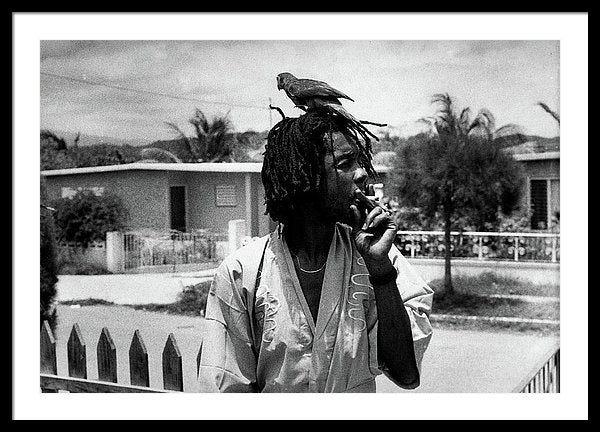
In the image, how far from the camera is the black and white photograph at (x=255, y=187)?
3.83 meters

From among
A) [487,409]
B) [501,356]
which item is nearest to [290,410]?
[487,409]

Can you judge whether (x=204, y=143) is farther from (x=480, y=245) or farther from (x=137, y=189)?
(x=480, y=245)

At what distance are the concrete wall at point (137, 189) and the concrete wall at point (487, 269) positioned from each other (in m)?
1.31

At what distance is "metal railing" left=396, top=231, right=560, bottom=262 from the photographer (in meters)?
4.31

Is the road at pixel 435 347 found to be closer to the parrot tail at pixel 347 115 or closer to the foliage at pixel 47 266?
the foliage at pixel 47 266

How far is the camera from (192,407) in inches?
140

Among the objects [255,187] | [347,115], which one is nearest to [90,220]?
[255,187]

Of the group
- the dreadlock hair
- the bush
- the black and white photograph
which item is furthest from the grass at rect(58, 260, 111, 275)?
the dreadlock hair

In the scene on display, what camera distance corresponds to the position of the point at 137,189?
422cm

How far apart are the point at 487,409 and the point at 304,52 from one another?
181cm

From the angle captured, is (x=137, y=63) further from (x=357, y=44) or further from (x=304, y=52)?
(x=357, y=44)

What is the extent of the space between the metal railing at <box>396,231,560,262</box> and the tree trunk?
0.02m

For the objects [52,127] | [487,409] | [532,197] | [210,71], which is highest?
[210,71]

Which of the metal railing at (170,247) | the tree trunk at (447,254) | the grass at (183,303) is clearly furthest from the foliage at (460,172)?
the grass at (183,303)
